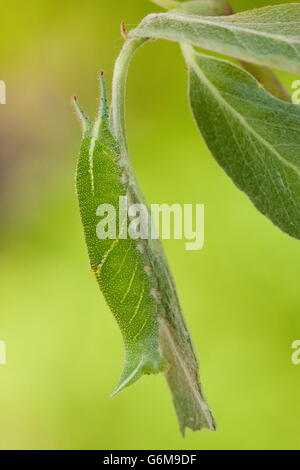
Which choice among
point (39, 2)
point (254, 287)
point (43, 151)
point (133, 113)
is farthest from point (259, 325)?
point (39, 2)

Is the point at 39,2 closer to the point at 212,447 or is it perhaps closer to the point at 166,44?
the point at 166,44

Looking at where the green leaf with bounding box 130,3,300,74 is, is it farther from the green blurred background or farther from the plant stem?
the green blurred background

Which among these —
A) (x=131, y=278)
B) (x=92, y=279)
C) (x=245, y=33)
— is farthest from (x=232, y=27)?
→ (x=92, y=279)

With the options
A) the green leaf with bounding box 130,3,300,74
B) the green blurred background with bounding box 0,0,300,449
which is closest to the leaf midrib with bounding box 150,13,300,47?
the green leaf with bounding box 130,3,300,74

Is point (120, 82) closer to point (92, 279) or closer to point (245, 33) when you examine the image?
point (245, 33)

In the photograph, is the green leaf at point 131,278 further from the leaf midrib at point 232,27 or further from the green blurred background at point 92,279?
the green blurred background at point 92,279
